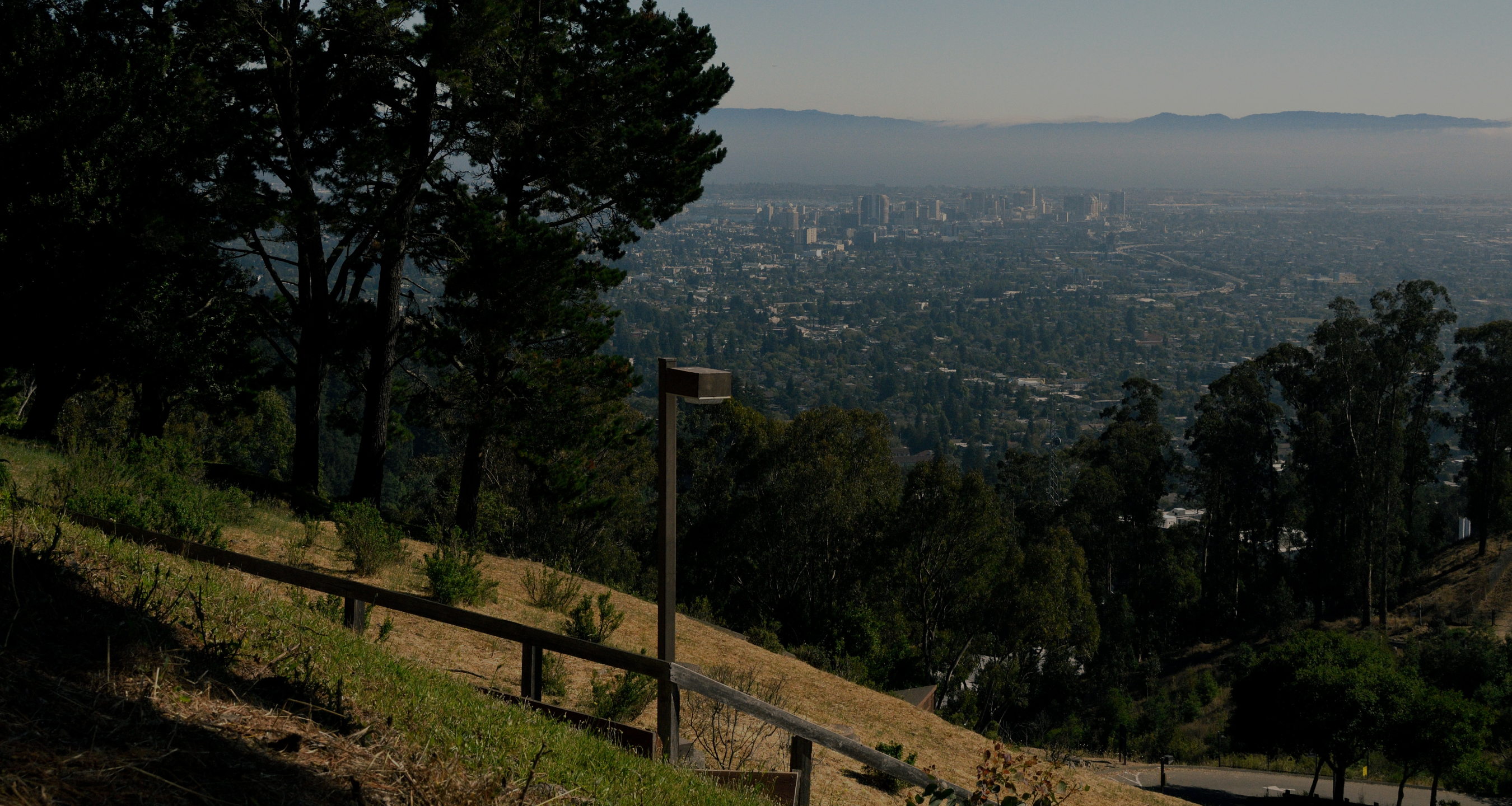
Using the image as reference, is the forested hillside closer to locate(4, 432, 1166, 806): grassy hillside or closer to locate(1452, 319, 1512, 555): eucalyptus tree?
locate(4, 432, 1166, 806): grassy hillside

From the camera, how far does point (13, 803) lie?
7.56 feet

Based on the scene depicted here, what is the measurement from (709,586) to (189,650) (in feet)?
84.5

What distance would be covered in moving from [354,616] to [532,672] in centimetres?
103

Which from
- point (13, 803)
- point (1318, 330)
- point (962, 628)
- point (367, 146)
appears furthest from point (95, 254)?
point (1318, 330)

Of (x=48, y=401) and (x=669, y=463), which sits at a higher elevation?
(x=669, y=463)

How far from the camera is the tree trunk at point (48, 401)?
13.7m

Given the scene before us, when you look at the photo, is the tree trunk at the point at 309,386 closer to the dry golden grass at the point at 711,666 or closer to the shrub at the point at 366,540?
the dry golden grass at the point at 711,666

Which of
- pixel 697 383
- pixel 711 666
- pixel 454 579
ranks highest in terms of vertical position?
pixel 697 383

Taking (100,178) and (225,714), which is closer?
(225,714)

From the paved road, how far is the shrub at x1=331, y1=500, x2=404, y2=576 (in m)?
18.2

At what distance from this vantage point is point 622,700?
18.3 ft

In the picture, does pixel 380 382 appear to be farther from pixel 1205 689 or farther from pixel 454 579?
pixel 1205 689

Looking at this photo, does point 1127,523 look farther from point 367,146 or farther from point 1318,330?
point 367,146

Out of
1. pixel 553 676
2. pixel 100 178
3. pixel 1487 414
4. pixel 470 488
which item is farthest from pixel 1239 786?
pixel 100 178
